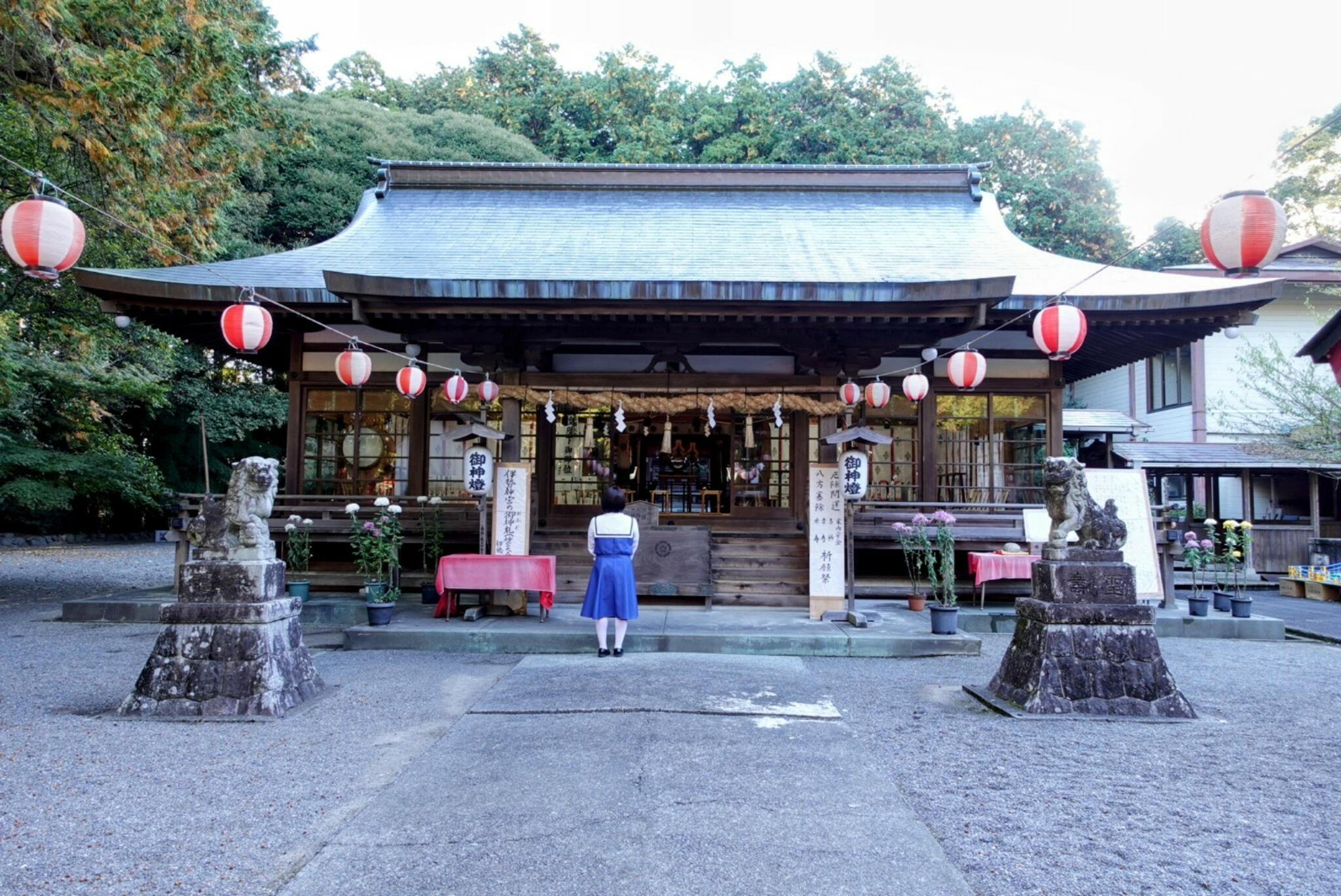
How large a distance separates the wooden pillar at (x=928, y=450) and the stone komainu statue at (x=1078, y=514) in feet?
17.8

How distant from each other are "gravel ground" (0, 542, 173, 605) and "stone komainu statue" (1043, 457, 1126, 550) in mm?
11492

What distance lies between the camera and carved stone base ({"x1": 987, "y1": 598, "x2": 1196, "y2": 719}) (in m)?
5.24

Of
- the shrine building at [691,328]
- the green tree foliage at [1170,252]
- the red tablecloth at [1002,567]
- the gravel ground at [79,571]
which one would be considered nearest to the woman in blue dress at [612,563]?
the shrine building at [691,328]

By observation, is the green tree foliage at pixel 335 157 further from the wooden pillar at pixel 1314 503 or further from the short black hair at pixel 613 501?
the wooden pillar at pixel 1314 503

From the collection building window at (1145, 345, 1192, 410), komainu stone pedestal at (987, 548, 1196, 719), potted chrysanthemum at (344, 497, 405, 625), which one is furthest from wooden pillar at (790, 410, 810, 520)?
building window at (1145, 345, 1192, 410)

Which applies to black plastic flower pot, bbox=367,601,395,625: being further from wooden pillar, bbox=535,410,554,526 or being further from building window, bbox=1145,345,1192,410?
building window, bbox=1145,345,1192,410

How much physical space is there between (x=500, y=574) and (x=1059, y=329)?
6.25 metres

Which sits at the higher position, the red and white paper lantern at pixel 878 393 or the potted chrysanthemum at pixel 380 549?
the red and white paper lantern at pixel 878 393

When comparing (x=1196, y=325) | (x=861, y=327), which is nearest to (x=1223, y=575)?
(x=1196, y=325)

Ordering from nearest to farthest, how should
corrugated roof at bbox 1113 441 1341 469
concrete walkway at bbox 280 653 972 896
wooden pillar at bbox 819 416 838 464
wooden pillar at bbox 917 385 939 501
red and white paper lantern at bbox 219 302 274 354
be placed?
concrete walkway at bbox 280 653 972 896
red and white paper lantern at bbox 219 302 274 354
wooden pillar at bbox 819 416 838 464
wooden pillar at bbox 917 385 939 501
corrugated roof at bbox 1113 441 1341 469

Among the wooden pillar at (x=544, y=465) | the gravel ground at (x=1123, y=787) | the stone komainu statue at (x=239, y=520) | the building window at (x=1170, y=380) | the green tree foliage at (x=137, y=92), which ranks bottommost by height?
the gravel ground at (x=1123, y=787)

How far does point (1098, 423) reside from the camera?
53.3ft

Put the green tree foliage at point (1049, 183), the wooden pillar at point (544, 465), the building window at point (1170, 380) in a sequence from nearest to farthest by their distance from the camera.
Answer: the wooden pillar at point (544, 465) < the building window at point (1170, 380) < the green tree foliage at point (1049, 183)

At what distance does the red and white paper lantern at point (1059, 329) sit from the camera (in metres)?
7.61
